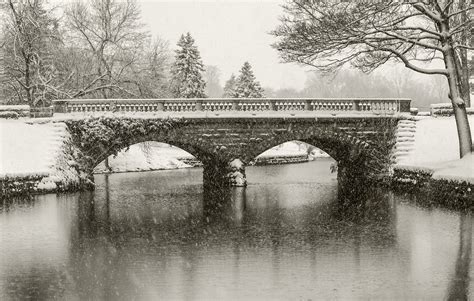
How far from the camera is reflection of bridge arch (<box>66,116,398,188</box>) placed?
1125 inches

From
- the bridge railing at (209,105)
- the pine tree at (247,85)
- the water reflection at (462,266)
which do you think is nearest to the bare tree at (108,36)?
the bridge railing at (209,105)

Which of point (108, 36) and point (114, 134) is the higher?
point (108, 36)

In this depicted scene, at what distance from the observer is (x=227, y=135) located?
94.4ft

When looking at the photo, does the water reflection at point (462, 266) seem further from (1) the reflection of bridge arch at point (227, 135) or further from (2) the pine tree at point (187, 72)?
(2) the pine tree at point (187, 72)

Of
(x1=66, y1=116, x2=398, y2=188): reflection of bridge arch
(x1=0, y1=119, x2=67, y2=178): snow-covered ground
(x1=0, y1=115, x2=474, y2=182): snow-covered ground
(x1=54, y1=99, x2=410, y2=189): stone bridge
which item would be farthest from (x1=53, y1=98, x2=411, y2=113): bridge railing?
(x1=0, y1=115, x2=474, y2=182): snow-covered ground

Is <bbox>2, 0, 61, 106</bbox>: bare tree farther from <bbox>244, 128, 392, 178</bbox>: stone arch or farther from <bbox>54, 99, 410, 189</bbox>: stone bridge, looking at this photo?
<bbox>244, 128, 392, 178</bbox>: stone arch

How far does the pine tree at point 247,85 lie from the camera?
172 ft

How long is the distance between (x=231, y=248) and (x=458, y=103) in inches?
527

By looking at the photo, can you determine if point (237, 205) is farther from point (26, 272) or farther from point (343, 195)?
point (26, 272)

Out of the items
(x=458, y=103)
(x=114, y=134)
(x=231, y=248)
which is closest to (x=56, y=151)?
(x=114, y=134)

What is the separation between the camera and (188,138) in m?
28.7

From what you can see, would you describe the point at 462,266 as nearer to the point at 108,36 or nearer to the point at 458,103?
the point at 458,103

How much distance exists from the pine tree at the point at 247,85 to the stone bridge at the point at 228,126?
73.5 feet

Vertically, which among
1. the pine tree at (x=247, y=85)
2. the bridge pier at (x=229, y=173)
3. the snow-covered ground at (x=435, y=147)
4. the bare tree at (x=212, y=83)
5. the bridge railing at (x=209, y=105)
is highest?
the bare tree at (x=212, y=83)
